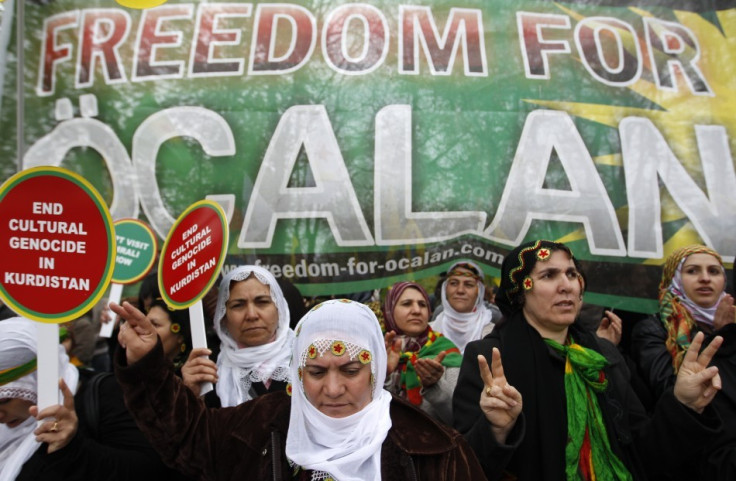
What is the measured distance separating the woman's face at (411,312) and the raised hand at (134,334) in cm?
179

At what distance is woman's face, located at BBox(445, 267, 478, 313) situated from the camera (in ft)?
13.2

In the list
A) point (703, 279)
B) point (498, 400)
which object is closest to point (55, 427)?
point (498, 400)

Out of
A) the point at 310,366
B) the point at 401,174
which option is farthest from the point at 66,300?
the point at 401,174

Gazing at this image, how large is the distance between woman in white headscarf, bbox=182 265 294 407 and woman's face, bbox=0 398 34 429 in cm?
63

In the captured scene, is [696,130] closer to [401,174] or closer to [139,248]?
[401,174]

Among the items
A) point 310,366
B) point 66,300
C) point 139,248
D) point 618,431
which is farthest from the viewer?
point 139,248

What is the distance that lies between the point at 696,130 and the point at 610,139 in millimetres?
522

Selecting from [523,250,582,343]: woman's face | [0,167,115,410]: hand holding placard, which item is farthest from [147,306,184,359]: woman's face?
[523,250,582,343]: woman's face

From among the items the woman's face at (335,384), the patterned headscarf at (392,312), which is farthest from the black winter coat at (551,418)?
the patterned headscarf at (392,312)

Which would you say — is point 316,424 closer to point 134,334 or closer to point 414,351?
point 134,334

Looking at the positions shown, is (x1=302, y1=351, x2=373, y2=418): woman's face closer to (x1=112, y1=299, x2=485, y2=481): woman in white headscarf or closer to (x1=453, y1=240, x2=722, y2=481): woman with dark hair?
(x1=112, y1=299, x2=485, y2=481): woman in white headscarf

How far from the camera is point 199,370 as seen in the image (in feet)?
7.72

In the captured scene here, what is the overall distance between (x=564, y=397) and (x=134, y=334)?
1373 mm

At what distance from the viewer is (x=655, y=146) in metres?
4.24
